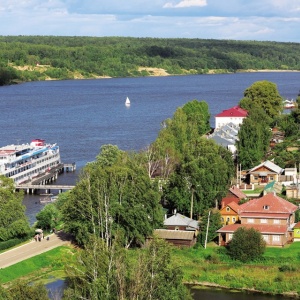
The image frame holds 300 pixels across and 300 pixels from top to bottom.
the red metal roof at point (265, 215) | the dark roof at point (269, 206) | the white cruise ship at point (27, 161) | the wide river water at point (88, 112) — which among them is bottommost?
the wide river water at point (88, 112)

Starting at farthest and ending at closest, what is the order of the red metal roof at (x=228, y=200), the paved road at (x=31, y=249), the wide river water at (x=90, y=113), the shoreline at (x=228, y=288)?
the wide river water at (x=90, y=113) → the red metal roof at (x=228, y=200) → the paved road at (x=31, y=249) → the shoreline at (x=228, y=288)

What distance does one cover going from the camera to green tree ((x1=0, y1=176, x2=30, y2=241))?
3800 centimetres

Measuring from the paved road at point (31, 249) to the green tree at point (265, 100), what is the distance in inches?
1700

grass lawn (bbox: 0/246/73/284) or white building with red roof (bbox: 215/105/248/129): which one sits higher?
white building with red roof (bbox: 215/105/248/129)

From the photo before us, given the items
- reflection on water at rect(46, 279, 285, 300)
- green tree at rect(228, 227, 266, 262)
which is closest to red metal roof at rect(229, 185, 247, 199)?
green tree at rect(228, 227, 266, 262)

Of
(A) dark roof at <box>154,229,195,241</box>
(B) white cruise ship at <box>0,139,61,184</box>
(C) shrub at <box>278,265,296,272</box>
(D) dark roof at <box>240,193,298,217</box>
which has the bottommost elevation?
(B) white cruise ship at <box>0,139,61,184</box>

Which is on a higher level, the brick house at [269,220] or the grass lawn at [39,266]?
the brick house at [269,220]

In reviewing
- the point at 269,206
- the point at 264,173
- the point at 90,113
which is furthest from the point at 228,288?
the point at 90,113

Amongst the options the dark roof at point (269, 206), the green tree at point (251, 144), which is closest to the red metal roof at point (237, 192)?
the dark roof at point (269, 206)

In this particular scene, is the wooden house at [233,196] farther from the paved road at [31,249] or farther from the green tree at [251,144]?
the green tree at [251,144]

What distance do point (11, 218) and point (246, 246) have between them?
11.4m

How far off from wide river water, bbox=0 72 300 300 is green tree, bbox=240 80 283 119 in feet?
30.8

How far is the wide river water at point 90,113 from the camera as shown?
239 feet

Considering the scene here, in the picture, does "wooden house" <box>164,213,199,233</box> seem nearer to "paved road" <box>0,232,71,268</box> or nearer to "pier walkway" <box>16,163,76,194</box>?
"paved road" <box>0,232,71,268</box>
